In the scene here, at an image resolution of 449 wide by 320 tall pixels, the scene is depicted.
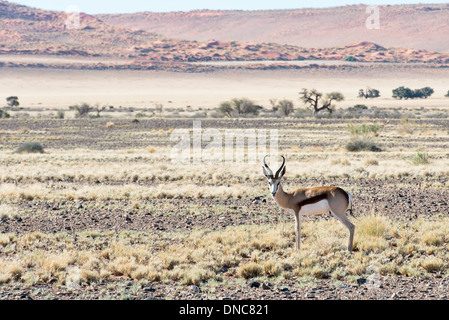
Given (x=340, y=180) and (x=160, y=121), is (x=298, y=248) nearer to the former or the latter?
(x=340, y=180)

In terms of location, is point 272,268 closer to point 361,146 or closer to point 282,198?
point 282,198

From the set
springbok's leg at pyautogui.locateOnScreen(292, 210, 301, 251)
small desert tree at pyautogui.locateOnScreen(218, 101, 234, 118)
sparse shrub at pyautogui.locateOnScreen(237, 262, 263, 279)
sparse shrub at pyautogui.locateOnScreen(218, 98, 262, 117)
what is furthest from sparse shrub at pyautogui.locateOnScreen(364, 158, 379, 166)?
sparse shrub at pyautogui.locateOnScreen(218, 98, 262, 117)

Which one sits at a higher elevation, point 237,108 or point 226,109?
point 237,108

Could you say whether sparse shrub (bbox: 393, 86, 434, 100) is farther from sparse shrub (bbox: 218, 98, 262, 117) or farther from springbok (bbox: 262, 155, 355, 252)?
springbok (bbox: 262, 155, 355, 252)

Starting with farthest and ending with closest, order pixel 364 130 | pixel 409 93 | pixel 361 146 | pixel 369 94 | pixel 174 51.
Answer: pixel 174 51, pixel 369 94, pixel 409 93, pixel 364 130, pixel 361 146

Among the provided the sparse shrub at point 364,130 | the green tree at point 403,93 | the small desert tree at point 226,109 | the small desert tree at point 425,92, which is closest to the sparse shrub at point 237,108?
the small desert tree at point 226,109

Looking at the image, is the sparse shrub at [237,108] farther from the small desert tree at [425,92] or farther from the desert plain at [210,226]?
the small desert tree at [425,92]

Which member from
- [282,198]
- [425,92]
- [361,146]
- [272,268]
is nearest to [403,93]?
[425,92]

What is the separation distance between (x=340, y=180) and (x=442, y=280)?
12044mm

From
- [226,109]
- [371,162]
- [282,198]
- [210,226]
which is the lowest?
[210,226]

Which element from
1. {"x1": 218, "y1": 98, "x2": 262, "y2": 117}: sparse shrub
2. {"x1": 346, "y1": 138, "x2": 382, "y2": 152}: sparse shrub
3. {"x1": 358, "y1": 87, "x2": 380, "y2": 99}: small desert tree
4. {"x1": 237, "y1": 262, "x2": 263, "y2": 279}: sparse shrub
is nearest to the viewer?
{"x1": 237, "y1": 262, "x2": 263, "y2": 279}: sparse shrub

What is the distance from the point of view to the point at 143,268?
380 inches

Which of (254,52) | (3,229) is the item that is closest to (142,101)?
(254,52)

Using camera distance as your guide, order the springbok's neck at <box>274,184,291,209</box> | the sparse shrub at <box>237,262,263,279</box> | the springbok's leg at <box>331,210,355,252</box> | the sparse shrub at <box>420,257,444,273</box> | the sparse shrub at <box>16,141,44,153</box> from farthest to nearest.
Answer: the sparse shrub at <box>16,141,44,153</box>, the springbok's neck at <box>274,184,291,209</box>, the springbok's leg at <box>331,210,355,252</box>, the sparse shrub at <box>420,257,444,273</box>, the sparse shrub at <box>237,262,263,279</box>
